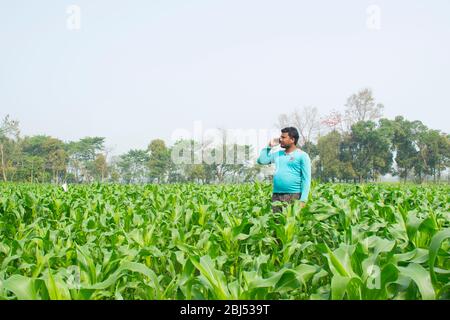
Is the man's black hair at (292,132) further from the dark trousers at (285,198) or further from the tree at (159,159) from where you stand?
the tree at (159,159)

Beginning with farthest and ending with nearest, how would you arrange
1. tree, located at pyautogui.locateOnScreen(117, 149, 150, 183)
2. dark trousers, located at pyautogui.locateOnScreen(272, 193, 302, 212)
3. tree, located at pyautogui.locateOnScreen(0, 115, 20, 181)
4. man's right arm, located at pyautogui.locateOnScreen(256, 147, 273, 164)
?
tree, located at pyautogui.locateOnScreen(117, 149, 150, 183) < tree, located at pyautogui.locateOnScreen(0, 115, 20, 181) < man's right arm, located at pyautogui.locateOnScreen(256, 147, 273, 164) < dark trousers, located at pyautogui.locateOnScreen(272, 193, 302, 212)

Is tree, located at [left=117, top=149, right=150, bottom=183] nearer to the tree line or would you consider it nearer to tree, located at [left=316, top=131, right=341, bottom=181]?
the tree line

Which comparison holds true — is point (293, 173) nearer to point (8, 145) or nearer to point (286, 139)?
point (286, 139)

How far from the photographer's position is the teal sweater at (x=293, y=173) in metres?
5.41

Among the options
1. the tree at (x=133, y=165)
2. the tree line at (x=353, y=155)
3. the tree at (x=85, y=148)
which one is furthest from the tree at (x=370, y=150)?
the tree at (x=85, y=148)

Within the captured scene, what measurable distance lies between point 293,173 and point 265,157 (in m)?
0.50

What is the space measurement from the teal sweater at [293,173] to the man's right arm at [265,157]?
103 mm

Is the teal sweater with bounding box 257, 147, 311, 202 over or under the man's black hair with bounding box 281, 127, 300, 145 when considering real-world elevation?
under

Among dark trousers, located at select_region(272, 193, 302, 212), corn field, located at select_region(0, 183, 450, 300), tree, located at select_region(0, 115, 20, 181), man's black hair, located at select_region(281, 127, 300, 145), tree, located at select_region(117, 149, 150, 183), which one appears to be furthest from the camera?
tree, located at select_region(117, 149, 150, 183)

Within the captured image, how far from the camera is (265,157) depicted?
5.80 m

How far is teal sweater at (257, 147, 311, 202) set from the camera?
5410mm

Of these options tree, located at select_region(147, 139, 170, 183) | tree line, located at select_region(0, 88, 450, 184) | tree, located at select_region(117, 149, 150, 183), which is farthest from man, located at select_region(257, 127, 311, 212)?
tree, located at select_region(117, 149, 150, 183)
